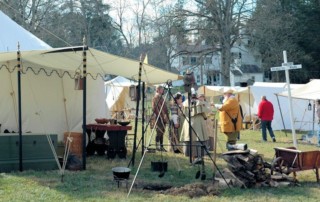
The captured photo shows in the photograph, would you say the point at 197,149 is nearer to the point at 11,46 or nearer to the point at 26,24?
the point at 11,46

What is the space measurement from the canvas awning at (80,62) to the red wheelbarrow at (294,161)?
3.44 metres

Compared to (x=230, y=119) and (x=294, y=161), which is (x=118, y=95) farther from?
(x=294, y=161)

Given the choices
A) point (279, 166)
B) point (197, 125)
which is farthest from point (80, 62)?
point (279, 166)

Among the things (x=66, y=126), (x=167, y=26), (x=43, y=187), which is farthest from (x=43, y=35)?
(x=43, y=187)

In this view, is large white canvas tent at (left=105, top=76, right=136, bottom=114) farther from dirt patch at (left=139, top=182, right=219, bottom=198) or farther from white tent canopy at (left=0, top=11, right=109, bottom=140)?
dirt patch at (left=139, top=182, right=219, bottom=198)

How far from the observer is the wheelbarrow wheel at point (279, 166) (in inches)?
320

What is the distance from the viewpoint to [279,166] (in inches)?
323

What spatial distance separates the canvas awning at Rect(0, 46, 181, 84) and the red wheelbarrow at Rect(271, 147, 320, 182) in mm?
3443

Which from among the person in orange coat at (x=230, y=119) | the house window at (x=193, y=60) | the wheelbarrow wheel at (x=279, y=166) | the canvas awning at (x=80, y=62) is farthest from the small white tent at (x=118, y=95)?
the wheelbarrow wheel at (x=279, y=166)

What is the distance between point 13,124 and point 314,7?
3252 cm

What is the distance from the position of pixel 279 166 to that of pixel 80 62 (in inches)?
192

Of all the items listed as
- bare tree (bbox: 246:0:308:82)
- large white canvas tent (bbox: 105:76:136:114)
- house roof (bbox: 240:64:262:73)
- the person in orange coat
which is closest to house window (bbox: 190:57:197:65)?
bare tree (bbox: 246:0:308:82)

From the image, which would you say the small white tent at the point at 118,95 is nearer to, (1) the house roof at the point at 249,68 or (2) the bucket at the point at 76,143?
(2) the bucket at the point at 76,143

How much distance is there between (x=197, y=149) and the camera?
10453mm
